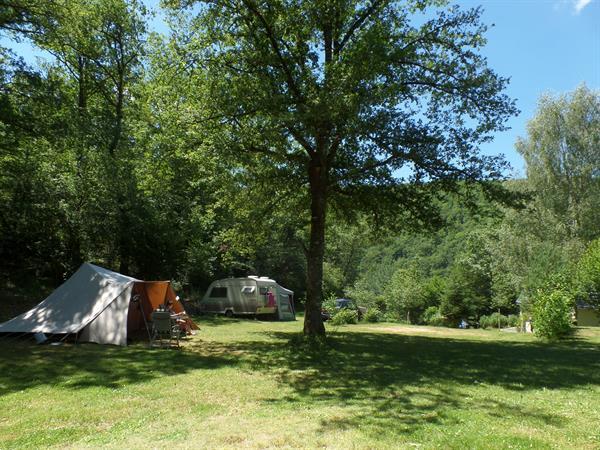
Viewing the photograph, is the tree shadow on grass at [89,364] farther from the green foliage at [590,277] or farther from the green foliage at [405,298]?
the green foliage at [405,298]

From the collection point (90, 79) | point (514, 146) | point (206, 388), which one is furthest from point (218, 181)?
point (514, 146)

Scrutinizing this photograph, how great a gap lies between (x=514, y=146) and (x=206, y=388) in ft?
87.3

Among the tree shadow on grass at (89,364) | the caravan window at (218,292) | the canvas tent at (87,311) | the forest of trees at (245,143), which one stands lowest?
the tree shadow on grass at (89,364)

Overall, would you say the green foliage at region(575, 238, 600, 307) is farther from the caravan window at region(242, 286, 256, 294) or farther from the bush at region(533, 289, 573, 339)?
the caravan window at region(242, 286, 256, 294)

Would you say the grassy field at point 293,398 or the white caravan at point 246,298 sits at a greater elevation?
the white caravan at point 246,298

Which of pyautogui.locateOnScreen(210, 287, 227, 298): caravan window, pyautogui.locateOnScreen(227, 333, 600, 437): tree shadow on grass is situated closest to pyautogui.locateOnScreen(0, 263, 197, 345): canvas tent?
pyautogui.locateOnScreen(227, 333, 600, 437): tree shadow on grass

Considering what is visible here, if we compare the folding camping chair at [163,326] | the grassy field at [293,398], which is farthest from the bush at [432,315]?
the folding camping chair at [163,326]

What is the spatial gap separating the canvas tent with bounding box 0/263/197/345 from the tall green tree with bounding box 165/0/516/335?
15.1 feet

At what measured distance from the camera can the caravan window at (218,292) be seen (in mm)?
22664

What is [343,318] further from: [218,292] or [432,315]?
[432,315]

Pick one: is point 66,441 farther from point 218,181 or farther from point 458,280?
point 458,280

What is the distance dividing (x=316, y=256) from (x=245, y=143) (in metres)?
3.51

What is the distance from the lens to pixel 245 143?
36.1 feet

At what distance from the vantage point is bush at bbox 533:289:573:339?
1408cm
